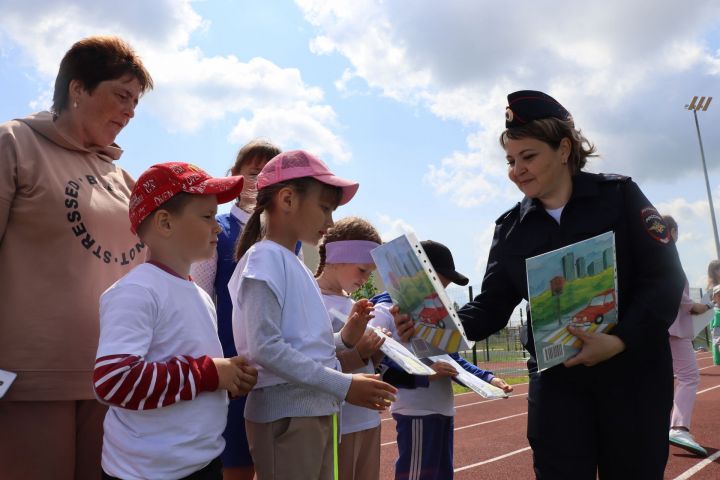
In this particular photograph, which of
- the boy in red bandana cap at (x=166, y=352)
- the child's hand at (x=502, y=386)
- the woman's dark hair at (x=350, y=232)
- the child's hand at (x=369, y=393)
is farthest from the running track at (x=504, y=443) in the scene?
the boy in red bandana cap at (x=166, y=352)

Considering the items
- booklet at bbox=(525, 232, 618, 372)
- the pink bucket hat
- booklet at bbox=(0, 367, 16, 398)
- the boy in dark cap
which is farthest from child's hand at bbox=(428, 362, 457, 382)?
booklet at bbox=(0, 367, 16, 398)

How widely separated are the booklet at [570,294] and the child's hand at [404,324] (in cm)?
69

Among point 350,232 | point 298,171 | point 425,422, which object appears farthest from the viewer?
point 425,422

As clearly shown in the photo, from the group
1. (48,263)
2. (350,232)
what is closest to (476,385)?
(350,232)

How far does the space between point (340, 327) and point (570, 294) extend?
4.05ft

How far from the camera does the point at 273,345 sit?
2.07 meters

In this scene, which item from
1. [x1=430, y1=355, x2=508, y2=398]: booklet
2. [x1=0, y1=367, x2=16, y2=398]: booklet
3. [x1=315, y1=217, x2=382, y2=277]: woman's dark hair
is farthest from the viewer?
[x1=315, y1=217, x2=382, y2=277]: woman's dark hair

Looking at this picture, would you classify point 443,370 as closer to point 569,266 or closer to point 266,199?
point 569,266

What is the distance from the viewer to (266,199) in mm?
2508

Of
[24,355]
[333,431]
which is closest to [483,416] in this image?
[333,431]

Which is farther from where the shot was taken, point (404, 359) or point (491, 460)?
point (491, 460)

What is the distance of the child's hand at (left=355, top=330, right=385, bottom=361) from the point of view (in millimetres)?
2615

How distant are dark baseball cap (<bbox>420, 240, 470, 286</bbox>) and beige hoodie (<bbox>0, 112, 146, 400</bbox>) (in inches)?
90.8

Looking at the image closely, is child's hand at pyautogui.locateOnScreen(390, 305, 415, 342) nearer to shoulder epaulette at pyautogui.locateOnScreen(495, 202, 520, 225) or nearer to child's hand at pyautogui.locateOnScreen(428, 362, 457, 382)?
shoulder epaulette at pyautogui.locateOnScreen(495, 202, 520, 225)
